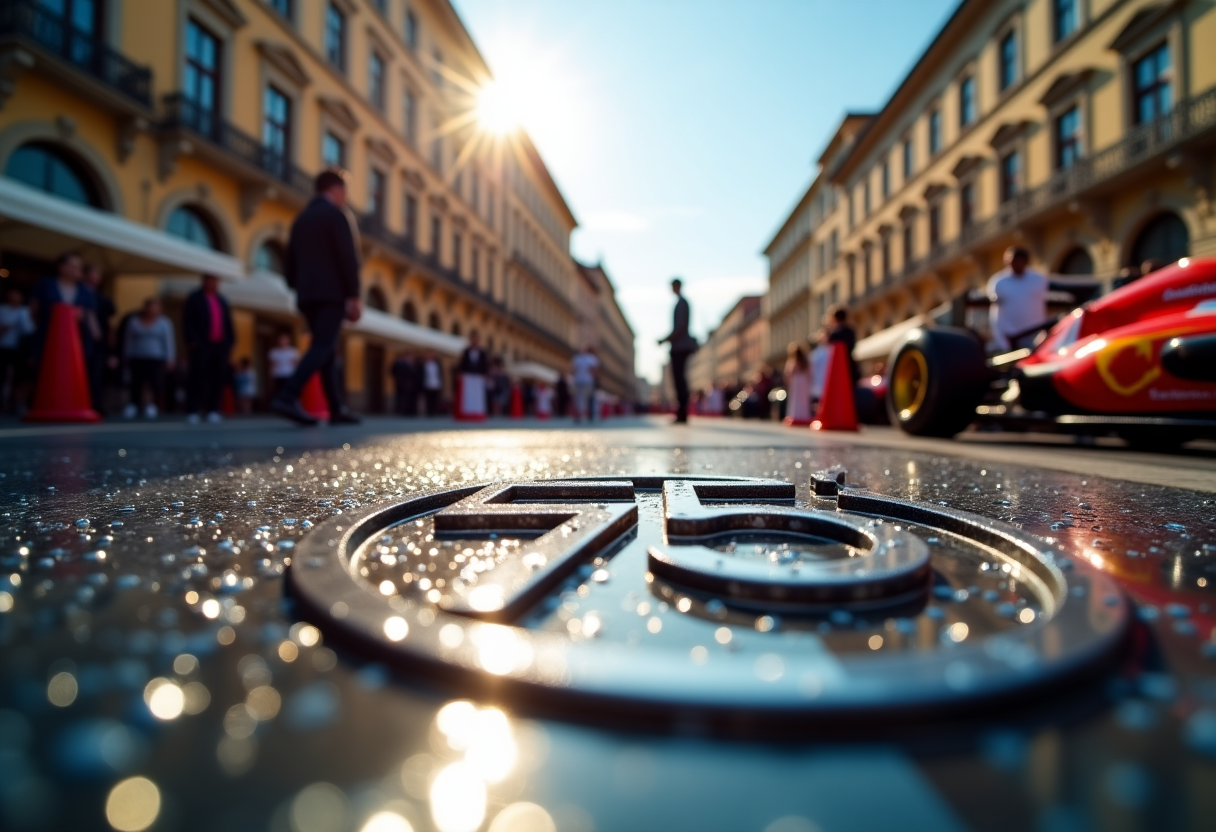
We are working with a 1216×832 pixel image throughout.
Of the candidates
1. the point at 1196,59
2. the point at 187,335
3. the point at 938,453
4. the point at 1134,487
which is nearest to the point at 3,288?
the point at 187,335

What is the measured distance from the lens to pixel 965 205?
24203 mm

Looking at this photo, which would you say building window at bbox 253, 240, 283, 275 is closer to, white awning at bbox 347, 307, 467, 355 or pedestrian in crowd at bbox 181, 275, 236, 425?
white awning at bbox 347, 307, 467, 355

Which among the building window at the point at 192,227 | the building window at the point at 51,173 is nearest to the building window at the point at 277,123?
the building window at the point at 192,227

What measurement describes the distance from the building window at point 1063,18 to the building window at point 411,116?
66.5 ft

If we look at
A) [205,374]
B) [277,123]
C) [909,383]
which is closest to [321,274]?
[205,374]

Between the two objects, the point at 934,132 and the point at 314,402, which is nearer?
the point at 314,402

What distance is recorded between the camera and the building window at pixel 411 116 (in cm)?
2483

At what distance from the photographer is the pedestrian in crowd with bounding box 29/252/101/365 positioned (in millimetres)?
7039

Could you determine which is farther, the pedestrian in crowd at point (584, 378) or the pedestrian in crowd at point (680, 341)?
the pedestrian in crowd at point (584, 378)

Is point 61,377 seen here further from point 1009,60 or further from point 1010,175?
point 1009,60

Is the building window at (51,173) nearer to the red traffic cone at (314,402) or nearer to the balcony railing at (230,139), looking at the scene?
the balcony railing at (230,139)

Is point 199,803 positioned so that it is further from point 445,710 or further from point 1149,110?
point 1149,110

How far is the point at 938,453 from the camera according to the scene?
370 cm

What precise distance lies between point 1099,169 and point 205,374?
63.4 feet
